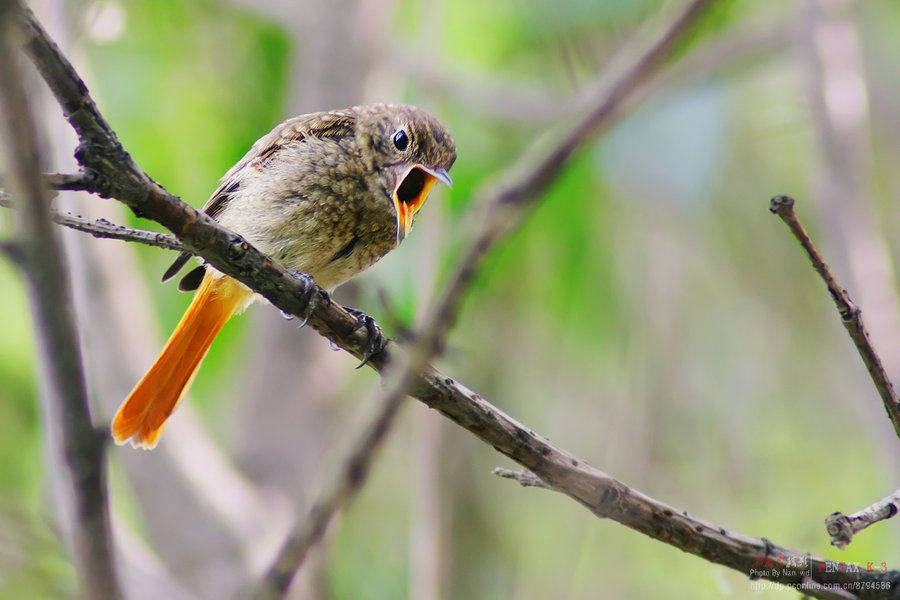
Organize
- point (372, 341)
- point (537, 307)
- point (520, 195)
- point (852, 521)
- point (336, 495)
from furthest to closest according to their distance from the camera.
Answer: point (537, 307)
point (372, 341)
point (852, 521)
point (520, 195)
point (336, 495)

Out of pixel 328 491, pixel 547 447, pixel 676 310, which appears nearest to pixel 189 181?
pixel 676 310

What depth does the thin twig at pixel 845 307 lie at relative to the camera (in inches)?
60.8

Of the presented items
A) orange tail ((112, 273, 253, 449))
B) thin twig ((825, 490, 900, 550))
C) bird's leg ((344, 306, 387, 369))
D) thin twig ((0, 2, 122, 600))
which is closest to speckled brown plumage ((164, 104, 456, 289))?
orange tail ((112, 273, 253, 449))

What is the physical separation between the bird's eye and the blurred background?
615mm

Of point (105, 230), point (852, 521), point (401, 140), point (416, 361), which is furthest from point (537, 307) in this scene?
point (416, 361)

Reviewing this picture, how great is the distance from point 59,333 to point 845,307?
1.30 meters

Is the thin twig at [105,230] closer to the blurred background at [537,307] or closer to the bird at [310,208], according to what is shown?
the bird at [310,208]

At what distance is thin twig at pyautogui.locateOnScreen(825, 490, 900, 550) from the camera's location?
5.52 ft

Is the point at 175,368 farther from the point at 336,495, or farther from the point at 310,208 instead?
the point at 336,495

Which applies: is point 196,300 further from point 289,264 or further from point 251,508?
point 251,508

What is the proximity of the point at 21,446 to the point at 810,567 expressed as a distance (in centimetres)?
501

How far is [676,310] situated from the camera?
15.8 ft

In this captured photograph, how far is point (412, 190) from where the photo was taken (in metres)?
3.52

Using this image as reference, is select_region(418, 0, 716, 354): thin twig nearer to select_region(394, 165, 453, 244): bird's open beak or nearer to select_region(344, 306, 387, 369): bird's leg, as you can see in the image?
select_region(344, 306, 387, 369): bird's leg
